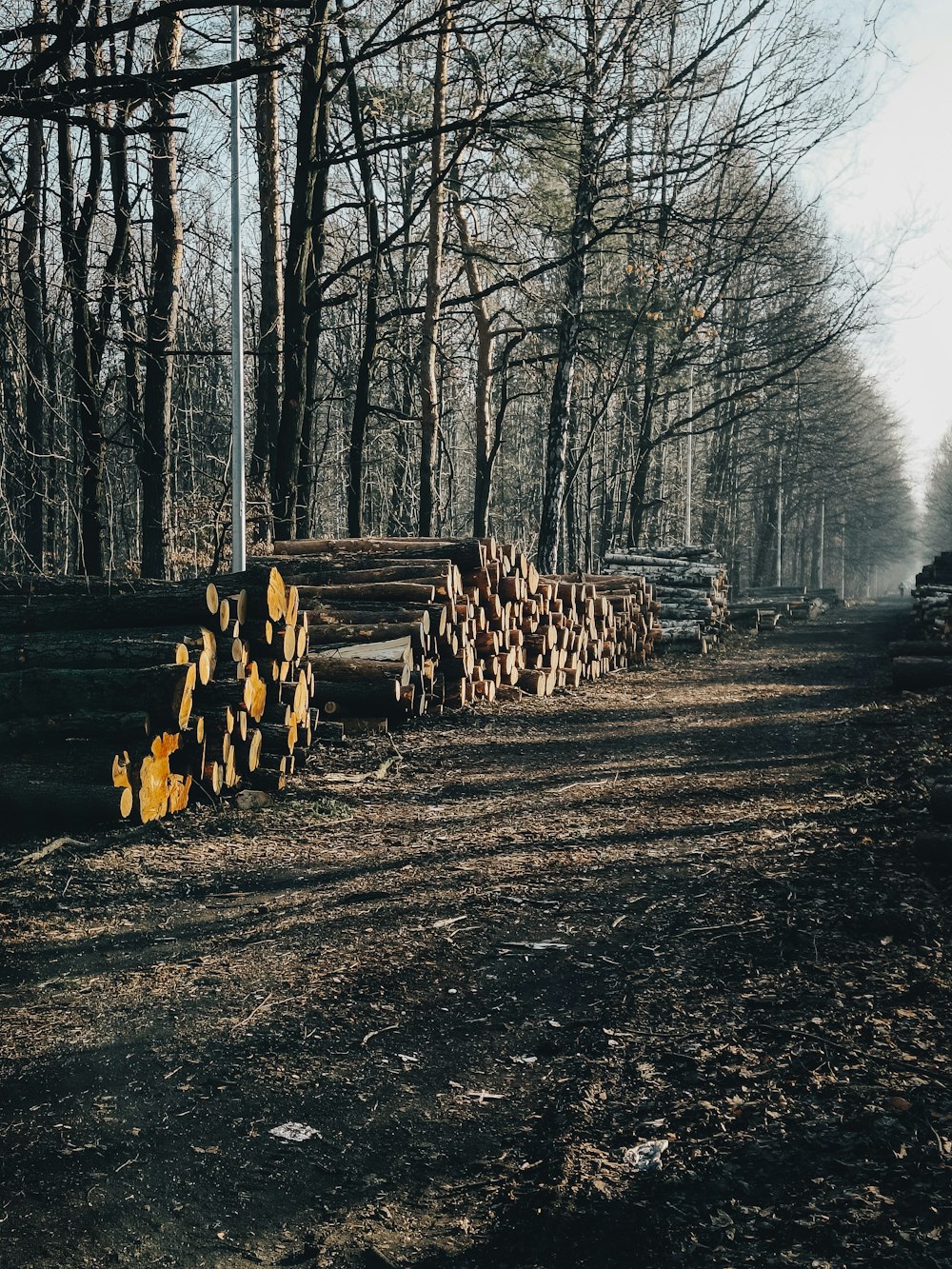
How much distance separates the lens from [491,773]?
26.8 ft

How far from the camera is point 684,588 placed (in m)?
20.4

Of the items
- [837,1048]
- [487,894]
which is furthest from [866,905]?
[487,894]

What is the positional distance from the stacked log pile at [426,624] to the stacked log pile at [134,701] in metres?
1.63

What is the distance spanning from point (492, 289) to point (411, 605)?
371 inches

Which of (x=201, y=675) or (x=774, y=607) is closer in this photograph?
(x=201, y=675)

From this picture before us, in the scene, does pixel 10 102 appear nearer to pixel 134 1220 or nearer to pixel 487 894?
pixel 487 894

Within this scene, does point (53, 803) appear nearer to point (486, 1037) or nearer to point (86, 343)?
point (486, 1037)

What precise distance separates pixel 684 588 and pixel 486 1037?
17.3 meters

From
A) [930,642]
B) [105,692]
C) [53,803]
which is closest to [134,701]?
[105,692]

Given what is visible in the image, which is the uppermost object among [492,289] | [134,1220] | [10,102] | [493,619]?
[492,289]

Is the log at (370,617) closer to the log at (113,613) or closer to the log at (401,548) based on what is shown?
the log at (401,548)

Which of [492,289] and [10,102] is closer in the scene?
[10,102]

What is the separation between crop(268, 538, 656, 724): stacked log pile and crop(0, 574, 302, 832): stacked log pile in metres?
1.63

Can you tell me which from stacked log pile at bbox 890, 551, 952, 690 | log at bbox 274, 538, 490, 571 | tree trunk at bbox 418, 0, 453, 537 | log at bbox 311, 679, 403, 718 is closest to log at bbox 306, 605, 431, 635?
log at bbox 311, 679, 403, 718
